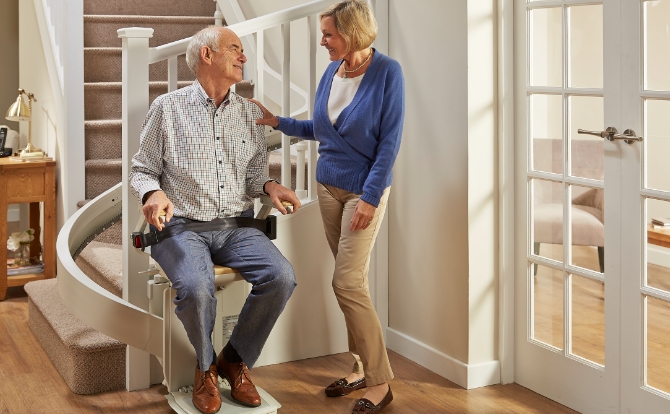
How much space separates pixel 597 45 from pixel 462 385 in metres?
1.41

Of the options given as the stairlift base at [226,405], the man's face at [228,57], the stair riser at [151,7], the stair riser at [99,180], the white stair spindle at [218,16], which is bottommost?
the stairlift base at [226,405]

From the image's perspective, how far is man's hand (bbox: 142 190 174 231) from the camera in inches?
105

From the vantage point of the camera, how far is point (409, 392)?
3.24 metres

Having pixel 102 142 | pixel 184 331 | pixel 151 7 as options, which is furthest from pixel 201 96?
pixel 151 7

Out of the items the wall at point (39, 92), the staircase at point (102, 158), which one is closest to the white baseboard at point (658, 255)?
the staircase at point (102, 158)

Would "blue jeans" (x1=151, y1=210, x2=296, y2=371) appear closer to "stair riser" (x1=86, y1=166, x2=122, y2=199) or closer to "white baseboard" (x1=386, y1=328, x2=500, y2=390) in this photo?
"white baseboard" (x1=386, y1=328, x2=500, y2=390)

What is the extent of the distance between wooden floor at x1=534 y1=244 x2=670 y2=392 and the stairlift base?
1099mm

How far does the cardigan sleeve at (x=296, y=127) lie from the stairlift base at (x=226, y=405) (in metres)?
0.98

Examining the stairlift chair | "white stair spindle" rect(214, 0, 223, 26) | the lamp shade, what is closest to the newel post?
the stairlift chair

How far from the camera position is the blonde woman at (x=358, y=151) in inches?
115

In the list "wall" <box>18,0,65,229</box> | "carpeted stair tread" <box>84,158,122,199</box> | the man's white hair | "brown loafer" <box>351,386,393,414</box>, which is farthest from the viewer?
"wall" <box>18,0,65,229</box>

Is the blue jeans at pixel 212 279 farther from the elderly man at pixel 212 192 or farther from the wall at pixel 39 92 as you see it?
the wall at pixel 39 92

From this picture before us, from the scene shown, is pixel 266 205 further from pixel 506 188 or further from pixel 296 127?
pixel 506 188

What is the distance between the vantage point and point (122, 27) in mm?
5121
